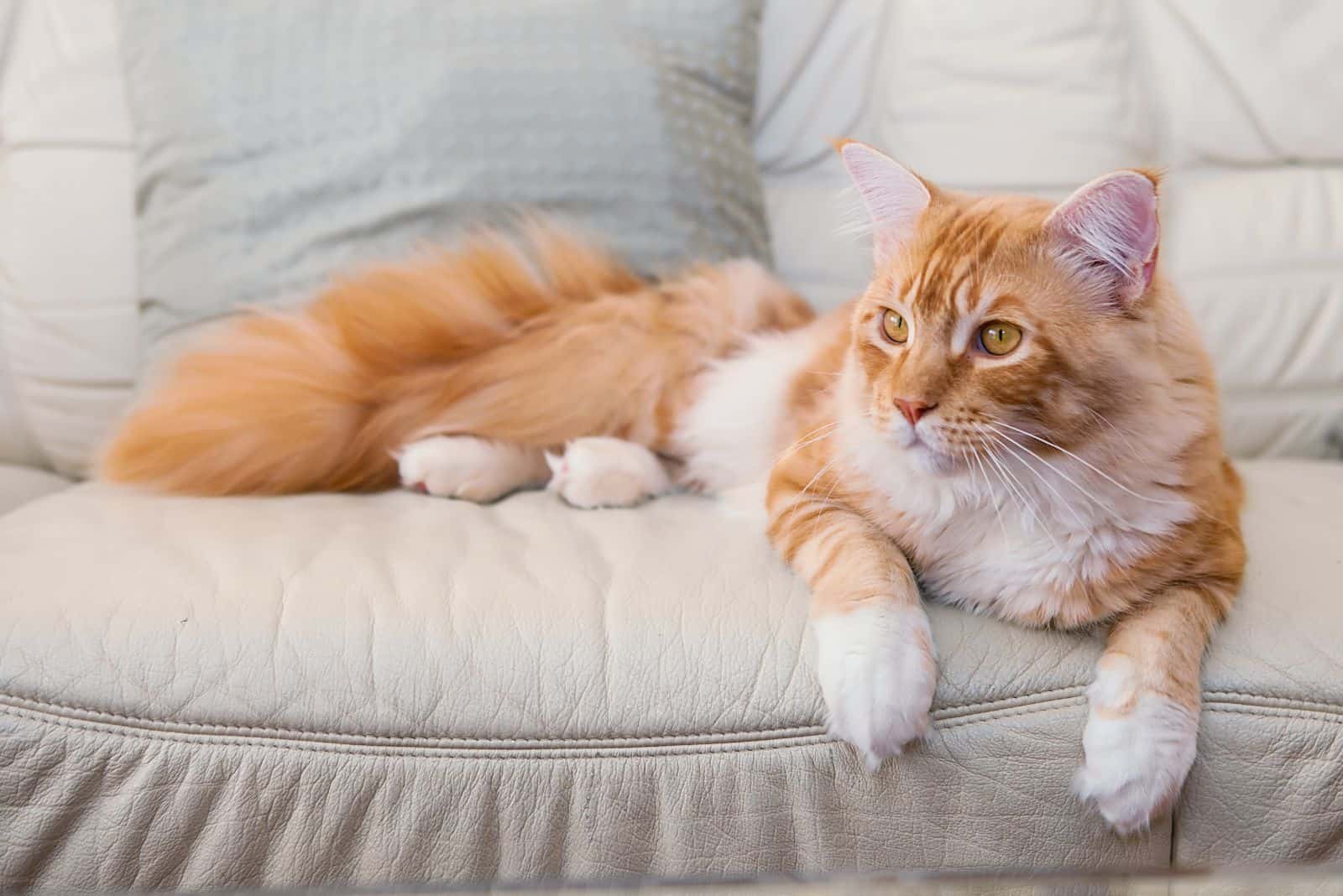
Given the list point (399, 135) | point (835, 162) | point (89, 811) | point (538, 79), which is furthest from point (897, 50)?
point (89, 811)

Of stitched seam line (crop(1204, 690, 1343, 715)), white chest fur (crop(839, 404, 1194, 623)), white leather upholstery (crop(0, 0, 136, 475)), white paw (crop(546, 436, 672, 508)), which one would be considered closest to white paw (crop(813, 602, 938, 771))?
white chest fur (crop(839, 404, 1194, 623))

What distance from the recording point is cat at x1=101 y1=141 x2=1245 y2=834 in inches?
34.7

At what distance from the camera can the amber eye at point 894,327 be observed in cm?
99

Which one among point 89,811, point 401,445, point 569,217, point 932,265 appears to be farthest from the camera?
point 569,217

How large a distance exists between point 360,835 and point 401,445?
571 mm

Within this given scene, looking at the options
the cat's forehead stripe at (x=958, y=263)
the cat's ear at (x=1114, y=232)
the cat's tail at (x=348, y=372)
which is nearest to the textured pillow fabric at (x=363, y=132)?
the cat's tail at (x=348, y=372)

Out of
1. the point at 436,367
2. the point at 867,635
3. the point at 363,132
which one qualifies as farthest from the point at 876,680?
the point at 363,132

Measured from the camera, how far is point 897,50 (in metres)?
1.69

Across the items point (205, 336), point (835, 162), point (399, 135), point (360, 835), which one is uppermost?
point (399, 135)

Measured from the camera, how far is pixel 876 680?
0.85 metres

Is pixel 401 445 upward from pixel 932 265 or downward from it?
downward

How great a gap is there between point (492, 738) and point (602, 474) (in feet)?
1.48

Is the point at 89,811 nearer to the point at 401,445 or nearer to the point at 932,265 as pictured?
the point at 401,445

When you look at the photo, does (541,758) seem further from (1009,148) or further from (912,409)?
(1009,148)
